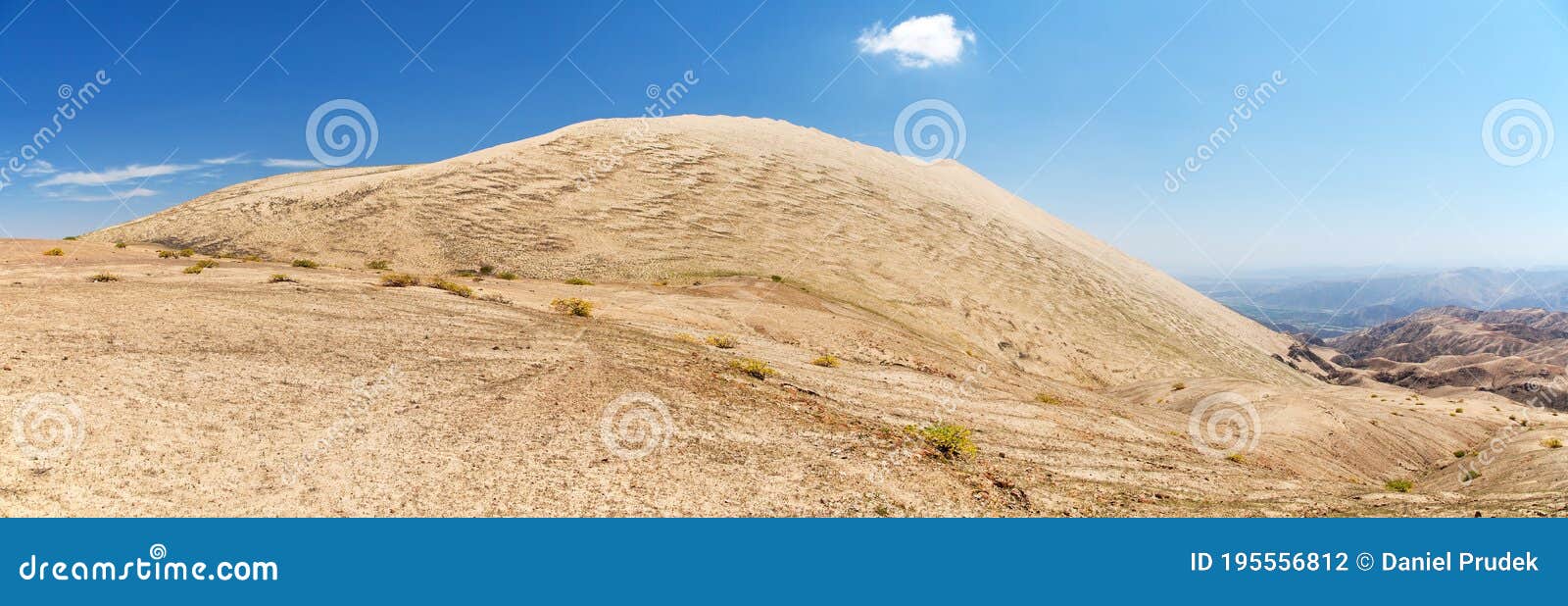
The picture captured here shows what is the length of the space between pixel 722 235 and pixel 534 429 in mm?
41078

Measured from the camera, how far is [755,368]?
16938 millimetres

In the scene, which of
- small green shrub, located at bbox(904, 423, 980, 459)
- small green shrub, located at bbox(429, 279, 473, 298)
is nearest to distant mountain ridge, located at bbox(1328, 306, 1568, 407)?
small green shrub, located at bbox(904, 423, 980, 459)

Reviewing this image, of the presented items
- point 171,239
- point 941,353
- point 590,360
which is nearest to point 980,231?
point 941,353

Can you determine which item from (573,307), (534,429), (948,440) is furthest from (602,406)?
(573,307)

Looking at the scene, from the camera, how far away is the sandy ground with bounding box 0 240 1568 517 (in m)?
9.02

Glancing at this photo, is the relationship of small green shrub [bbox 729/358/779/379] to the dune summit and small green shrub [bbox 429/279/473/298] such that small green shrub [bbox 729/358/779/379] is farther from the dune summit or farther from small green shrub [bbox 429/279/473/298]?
small green shrub [bbox 429/279/473/298]

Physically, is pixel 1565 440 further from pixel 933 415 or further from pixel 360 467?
pixel 360 467

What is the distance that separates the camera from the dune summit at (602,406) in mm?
9391

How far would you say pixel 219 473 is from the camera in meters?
8.83

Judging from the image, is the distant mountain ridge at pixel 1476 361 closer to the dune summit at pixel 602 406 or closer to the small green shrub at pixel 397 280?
the dune summit at pixel 602 406

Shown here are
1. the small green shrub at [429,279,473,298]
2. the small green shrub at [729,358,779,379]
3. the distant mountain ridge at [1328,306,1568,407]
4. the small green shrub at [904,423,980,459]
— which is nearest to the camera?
the small green shrub at [904,423,980,459]

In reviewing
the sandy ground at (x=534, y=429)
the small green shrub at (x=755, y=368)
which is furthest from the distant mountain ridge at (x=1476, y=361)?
the small green shrub at (x=755, y=368)

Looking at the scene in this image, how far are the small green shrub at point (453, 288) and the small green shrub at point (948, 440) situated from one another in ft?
62.6

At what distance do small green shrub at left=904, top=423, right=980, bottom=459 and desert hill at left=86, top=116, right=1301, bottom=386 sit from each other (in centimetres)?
2351
